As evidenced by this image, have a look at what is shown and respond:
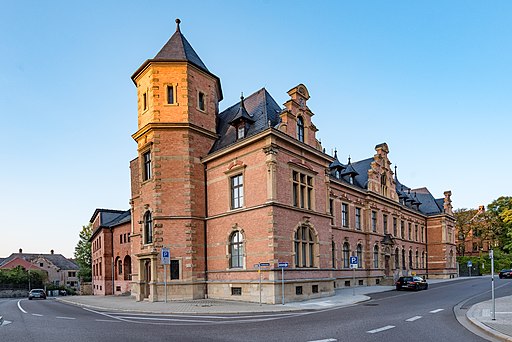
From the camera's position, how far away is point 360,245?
38906 mm

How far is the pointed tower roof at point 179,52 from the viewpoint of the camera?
1077 inches

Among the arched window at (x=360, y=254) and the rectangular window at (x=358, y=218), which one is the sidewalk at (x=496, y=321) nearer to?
the arched window at (x=360, y=254)

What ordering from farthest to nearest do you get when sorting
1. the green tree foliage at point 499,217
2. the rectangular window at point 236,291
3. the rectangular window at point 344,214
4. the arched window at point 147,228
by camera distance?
the green tree foliage at point 499,217 < the rectangular window at point 344,214 < the arched window at point 147,228 < the rectangular window at point 236,291

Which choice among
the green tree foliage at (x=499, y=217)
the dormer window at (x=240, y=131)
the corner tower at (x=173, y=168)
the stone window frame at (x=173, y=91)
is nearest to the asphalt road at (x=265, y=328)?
the corner tower at (x=173, y=168)

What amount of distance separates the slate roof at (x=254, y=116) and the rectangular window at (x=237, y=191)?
259cm

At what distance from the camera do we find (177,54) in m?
27.6

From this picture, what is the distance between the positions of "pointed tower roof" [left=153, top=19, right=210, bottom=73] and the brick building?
0.32 ft

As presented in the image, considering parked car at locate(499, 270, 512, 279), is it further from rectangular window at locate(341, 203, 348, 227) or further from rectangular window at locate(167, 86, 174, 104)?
rectangular window at locate(167, 86, 174, 104)

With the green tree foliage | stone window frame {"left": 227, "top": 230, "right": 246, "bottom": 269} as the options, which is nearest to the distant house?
stone window frame {"left": 227, "top": 230, "right": 246, "bottom": 269}

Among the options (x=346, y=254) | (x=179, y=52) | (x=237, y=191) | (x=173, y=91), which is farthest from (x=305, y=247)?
(x=179, y=52)

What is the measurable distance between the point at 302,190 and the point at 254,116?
5.79 m

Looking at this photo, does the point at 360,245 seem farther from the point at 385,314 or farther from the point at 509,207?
the point at 509,207

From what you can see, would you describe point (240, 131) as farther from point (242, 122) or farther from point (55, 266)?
point (55, 266)

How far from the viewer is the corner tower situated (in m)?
25.4
